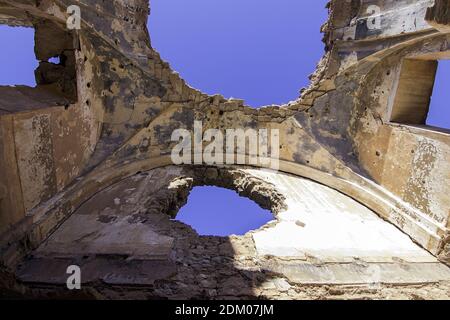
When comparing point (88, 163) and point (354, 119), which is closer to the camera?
point (88, 163)

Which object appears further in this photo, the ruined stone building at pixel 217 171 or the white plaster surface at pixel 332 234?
the white plaster surface at pixel 332 234

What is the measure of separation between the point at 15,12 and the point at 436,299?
6.98 meters

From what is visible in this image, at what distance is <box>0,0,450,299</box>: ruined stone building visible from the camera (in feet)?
11.0

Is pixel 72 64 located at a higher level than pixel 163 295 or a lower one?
higher

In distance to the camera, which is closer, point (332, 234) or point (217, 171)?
point (332, 234)

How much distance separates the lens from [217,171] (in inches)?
256

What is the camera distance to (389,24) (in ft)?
17.0

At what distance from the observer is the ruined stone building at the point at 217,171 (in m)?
3.34

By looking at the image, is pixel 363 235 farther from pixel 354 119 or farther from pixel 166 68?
pixel 166 68

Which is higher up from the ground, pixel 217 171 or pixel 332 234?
pixel 217 171

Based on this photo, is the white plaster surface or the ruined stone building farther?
the white plaster surface
